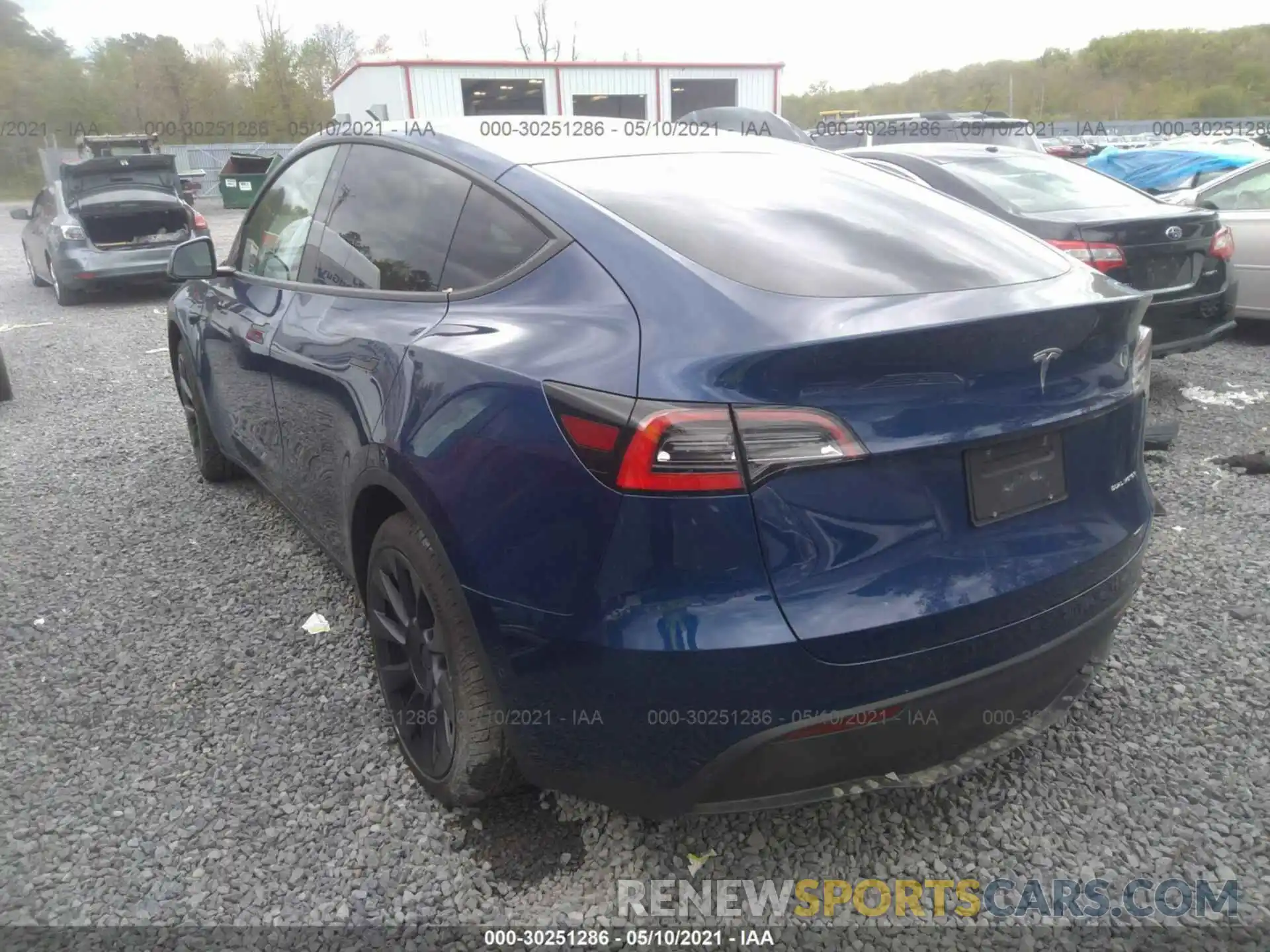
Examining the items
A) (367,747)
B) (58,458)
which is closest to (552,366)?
(367,747)

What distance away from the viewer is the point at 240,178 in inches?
1085

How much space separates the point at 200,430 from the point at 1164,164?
1236cm

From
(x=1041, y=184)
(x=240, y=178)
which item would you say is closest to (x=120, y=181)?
(x=1041, y=184)

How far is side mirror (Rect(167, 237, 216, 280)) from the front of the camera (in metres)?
3.72

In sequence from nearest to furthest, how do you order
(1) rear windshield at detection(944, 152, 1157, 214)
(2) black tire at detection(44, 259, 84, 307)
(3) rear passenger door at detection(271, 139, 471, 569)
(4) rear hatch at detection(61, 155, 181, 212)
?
(3) rear passenger door at detection(271, 139, 471, 569) → (1) rear windshield at detection(944, 152, 1157, 214) → (2) black tire at detection(44, 259, 84, 307) → (4) rear hatch at detection(61, 155, 181, 212)

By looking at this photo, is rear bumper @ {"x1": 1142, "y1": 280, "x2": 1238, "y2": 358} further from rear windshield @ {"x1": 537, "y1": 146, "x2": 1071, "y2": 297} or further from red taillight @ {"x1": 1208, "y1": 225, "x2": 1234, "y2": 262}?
rear windshield @ {"x1": 537, "y1": 146, "x2": 1071, "y2": 297}

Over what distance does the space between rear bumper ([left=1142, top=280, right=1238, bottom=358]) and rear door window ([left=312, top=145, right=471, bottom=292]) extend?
14.8 feet

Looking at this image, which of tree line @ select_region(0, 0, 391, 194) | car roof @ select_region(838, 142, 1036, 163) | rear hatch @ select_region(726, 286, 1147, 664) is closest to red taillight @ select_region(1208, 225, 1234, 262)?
car roof @ select_region(838, 142, 1036, 163)

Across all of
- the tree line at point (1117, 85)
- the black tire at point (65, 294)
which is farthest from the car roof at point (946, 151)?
the tree line at point (1117, 85)

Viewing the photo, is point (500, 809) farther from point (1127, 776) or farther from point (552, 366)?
point (1127, 776)

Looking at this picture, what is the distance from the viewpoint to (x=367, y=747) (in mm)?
2686

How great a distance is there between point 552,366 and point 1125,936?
1.73m

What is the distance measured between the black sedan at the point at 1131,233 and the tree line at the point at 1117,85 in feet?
161

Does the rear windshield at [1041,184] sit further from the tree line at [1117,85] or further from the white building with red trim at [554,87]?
the tree line at [1117,85]
